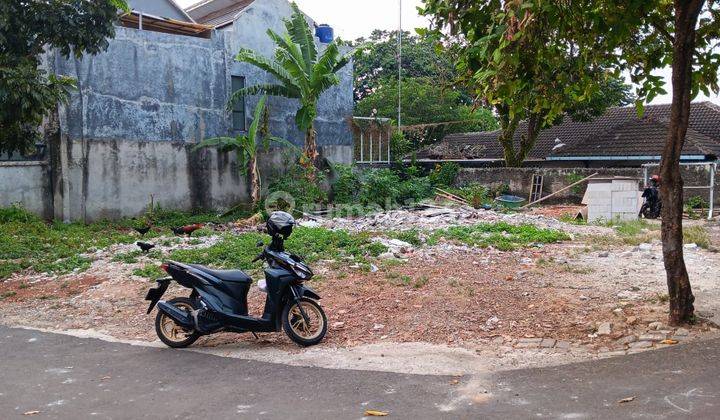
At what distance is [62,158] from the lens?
53.1 feet

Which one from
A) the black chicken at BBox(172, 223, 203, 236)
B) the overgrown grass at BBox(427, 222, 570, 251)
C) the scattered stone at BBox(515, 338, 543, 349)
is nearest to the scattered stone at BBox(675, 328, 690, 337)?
the scattered stone at BBox(515, 338, 543, 349)

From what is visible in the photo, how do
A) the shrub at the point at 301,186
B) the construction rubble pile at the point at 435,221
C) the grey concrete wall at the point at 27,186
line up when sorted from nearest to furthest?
the construction rubble pile at the point at 435,221
the grey concrete wall at the point at 27,186
the shrub at the point at 301,186

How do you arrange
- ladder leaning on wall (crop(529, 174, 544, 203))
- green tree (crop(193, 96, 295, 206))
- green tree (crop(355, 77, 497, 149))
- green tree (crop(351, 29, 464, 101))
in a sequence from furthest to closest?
green tree (crop(351, 29, 464, 101)), green tree (crop(355, 77, 497, 149)), ladder leaning on wall (crop(529, 174, 544, 203)), green tree (crop(193, 96, 295, 206))

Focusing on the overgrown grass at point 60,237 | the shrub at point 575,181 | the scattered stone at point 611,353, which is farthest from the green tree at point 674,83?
the shrub at point 575,181

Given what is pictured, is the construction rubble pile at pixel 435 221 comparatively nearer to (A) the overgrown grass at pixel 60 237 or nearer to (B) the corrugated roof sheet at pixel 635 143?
(A) the overgrown grass at pixel 60 237

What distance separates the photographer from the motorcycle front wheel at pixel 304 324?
6.02 m

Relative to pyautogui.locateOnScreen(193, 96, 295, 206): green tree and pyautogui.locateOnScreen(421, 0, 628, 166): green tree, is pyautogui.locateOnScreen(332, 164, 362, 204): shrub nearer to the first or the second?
pyautogui.locateOnScreen(193, 96, 295, 206): green tree

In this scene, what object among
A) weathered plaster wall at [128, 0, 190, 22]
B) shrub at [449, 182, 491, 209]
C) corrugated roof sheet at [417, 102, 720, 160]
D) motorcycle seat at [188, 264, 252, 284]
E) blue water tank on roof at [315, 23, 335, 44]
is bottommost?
motorcycle seat at [188, 264, 252, 284]

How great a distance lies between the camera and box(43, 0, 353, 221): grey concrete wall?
1641cm

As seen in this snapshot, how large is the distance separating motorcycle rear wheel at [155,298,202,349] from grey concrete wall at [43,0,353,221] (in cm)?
1144

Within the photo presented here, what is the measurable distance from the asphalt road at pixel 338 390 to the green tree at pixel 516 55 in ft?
9.33

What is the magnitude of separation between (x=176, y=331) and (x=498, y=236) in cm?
756

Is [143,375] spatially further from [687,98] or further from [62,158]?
[62,158]

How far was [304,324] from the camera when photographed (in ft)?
20.1
